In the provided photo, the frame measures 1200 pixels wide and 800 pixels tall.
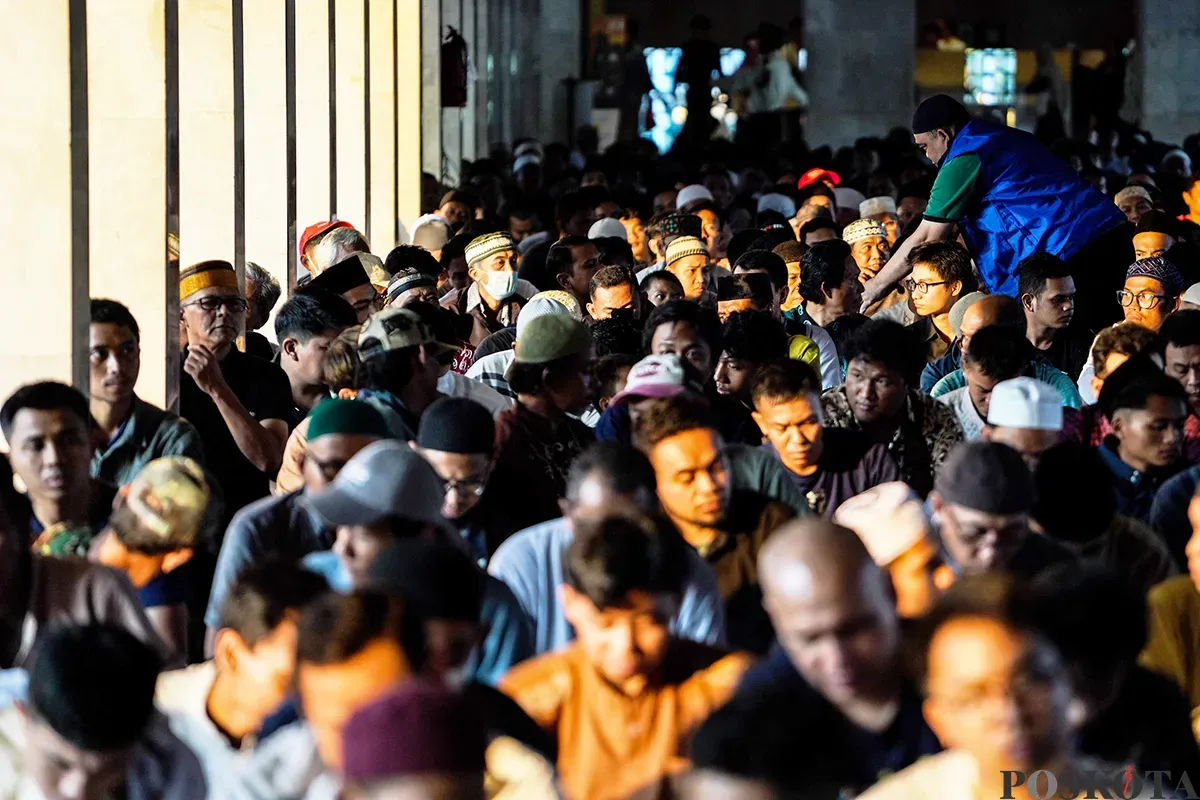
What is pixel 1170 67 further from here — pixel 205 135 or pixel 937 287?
pixel 205 135

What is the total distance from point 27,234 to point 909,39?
23065mm

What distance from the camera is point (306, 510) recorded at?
19.1 feet

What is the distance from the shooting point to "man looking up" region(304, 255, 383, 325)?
384 inches

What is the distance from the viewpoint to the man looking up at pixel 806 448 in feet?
22.9

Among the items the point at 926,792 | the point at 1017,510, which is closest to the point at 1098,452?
the point at 1017,510

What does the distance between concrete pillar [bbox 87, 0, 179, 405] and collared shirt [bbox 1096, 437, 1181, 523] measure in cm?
390

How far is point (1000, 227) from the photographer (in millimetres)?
11547

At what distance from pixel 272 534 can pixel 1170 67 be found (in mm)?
25330

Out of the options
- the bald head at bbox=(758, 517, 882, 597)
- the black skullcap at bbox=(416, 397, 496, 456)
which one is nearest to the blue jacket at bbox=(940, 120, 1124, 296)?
the black skullcap at bbox=(416, 397, 496, 456)

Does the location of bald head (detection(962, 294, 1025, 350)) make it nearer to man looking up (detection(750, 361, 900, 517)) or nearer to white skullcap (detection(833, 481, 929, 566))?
man looking up (detection(750, 361, 900, 517))

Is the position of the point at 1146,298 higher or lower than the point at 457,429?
lower

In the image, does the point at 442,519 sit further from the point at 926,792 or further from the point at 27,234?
the point at 27,234

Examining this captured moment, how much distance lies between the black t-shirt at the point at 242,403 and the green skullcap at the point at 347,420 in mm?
1340

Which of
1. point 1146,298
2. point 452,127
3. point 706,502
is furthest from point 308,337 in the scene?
point 452,127
